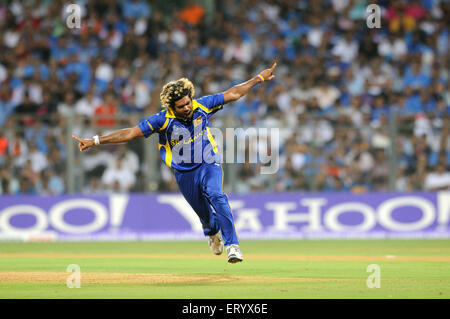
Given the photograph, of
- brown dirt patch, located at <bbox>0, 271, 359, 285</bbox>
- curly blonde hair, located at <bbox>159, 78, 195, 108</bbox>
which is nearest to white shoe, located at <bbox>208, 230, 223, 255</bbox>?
brown dirt patch, located at <bbox>0, 271, 359, 285</bbox>

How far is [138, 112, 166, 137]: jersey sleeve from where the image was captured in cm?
1041

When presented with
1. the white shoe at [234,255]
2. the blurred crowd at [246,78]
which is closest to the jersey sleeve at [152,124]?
the white shoe at [234,255]

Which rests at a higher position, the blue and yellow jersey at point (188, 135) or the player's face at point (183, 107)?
the player's face at point (183, 107)

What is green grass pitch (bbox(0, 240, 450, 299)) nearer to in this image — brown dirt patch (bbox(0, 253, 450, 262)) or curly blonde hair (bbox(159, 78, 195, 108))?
brown dirt patch (bbox(0, 253, 450, 262))

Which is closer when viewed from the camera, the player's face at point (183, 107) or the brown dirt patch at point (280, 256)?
the player's face at point (183, 107)

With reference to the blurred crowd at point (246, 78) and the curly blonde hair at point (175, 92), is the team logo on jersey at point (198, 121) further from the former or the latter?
the blurred crowd at point (246, 78)

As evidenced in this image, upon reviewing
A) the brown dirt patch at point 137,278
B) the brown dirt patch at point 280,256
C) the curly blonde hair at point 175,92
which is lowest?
the brown dirt patch at point 280,256

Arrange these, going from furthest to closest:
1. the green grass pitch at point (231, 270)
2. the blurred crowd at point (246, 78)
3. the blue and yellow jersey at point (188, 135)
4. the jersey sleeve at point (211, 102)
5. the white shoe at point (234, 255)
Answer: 1. the blurred crowd at point (246, 78)
2. the jersey sleeve at point (211, 102)
3. the blue and yellow jersey at point (188, 135)
4. the white shoe at point (234, 255)
5. the green grass pitch at point (231, 270)

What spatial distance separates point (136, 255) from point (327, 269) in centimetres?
438

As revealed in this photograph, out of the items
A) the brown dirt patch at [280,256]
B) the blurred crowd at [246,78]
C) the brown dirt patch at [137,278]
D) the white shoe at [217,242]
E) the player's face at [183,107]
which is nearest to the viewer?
the brown dirt patch at [137,278]

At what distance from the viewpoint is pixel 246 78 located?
2103 centimetres

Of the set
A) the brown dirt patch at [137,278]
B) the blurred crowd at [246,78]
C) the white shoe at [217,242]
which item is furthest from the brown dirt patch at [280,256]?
the blurred crowd at [246,78]

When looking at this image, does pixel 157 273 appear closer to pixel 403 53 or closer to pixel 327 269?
pixel 327 269

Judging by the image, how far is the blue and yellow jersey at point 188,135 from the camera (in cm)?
1054
